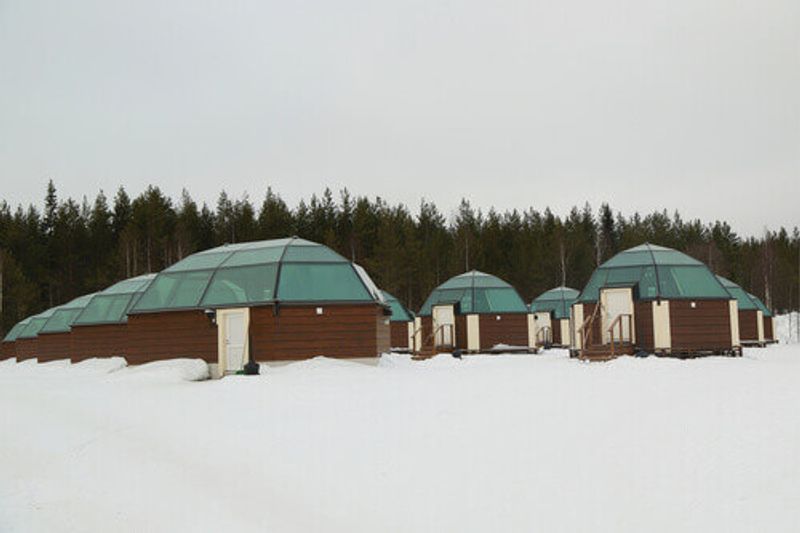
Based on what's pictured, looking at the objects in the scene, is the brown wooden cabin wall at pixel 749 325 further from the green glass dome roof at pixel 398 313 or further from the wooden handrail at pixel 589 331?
the wooden handrail at pixel 589 331

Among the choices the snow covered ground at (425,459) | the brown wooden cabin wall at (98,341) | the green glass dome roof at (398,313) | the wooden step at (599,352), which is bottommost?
the snow covered ground at (425,459)

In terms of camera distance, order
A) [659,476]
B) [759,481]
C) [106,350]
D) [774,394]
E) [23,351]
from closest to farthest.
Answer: [759,481] → [659,476] → [774,394] → [106,350] → [23,351]

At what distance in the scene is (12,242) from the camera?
62.3 metres

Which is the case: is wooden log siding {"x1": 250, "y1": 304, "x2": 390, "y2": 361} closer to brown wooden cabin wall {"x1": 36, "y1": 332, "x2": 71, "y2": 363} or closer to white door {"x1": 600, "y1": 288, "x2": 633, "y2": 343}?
white door {"x1": 600, "y1": 288, "x2": 633, "y2": 343}

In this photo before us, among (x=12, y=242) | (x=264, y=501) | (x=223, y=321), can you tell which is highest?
(x=12, y=242)

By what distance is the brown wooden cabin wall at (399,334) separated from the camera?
1726 inches

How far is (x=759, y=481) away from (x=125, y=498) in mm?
6439

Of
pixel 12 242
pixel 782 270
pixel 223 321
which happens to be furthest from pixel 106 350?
pixel 782 270

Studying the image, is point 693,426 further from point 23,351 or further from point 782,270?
point 782,270

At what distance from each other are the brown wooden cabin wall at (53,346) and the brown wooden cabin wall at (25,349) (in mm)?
6743

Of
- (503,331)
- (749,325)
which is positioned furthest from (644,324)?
(749,325)

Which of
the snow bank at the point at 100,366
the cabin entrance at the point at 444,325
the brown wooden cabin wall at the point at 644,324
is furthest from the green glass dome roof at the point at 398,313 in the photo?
the brown wooden cabin wall at the point at 644,324

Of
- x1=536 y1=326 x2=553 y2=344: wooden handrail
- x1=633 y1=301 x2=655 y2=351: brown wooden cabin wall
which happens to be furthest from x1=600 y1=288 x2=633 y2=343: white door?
x1=536 y1=326 x2=553 y2=344: wooden handrail

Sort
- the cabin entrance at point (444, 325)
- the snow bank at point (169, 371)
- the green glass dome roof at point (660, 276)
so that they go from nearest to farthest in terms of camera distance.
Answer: the snow bank at point (169, 371) < the green glass dome roof at point (660, 276) < the cabin entrance at point (444, 325)
